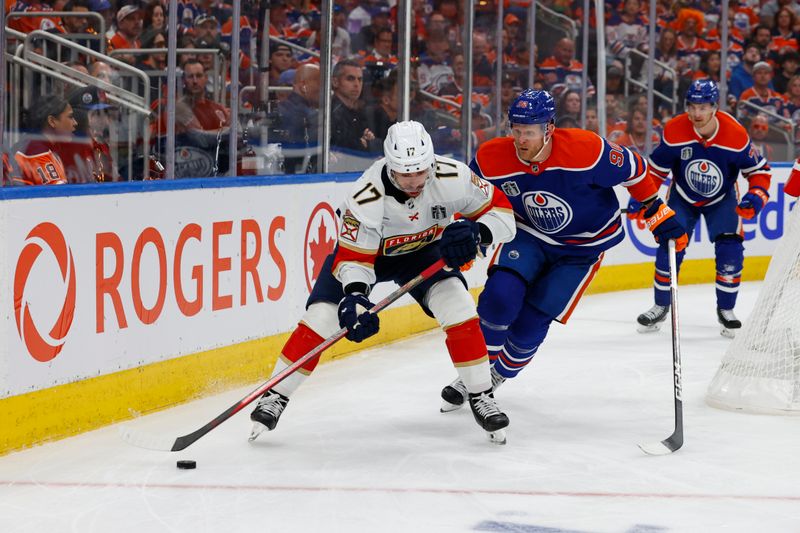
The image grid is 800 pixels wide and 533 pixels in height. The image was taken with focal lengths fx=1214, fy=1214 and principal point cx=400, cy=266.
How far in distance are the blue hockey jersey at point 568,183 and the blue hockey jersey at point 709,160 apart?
192 cm

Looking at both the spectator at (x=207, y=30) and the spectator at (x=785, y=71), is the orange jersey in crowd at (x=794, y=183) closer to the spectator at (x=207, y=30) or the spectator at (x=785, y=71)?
the spectator at (x=207, y=30)

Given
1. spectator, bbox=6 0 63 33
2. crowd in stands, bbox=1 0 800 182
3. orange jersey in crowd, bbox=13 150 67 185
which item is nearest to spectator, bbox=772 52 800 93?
crowd in stands, bbox=1 0 800 182

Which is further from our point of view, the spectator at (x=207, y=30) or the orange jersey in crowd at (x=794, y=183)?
the orange jersey in crowd at (x=794, y=183)

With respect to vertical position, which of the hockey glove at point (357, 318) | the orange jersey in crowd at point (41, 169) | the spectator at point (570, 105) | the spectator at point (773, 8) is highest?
the spectator at point (773, 8)

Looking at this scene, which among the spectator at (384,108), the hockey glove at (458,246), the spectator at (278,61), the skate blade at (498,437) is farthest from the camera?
the spectator at (384,108)

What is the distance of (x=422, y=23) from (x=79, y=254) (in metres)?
3.37

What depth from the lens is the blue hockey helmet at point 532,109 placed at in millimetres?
3803

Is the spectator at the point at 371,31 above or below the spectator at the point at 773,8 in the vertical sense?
below

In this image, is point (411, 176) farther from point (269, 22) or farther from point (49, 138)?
point (269, 22)

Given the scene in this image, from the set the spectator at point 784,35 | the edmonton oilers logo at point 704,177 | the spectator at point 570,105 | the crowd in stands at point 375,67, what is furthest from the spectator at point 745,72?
the edmonton oilers logo at point 704,177

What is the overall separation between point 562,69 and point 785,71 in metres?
2.08

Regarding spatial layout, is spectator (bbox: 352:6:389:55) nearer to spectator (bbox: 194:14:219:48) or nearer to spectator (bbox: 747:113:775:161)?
spectator (bbox: 194:14:219:48)

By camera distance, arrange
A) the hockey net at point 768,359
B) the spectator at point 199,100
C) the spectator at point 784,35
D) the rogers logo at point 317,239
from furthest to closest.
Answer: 1. the spectator at point 784,35
2. the rogers logo at point 317,239
3. the spectator at point 199,100
4. the hockey net at point 768,359

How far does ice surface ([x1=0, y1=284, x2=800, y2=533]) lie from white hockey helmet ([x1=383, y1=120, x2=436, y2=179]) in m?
0.87
